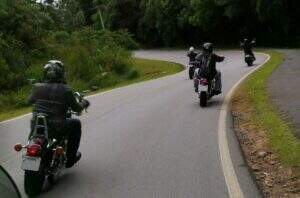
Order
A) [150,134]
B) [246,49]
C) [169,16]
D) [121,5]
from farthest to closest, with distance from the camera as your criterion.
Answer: [121,5] → [169,16] → [246,49] → [150,134]

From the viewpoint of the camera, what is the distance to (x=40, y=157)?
7645mm

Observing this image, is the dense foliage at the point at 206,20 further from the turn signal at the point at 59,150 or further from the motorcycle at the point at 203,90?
the turn signal at the point at 59,150

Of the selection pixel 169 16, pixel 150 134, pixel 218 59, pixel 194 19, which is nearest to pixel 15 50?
pixel 218 59

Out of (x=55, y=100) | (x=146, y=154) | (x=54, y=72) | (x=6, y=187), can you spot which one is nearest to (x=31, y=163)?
(x=55, y=100)

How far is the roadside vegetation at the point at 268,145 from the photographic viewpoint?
7937 millimetres

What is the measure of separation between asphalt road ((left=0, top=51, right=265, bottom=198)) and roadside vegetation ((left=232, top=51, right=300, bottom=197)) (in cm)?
23

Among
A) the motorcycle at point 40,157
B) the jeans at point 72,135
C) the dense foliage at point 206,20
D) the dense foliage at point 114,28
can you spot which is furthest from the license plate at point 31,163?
the dense foliage at point 206,20

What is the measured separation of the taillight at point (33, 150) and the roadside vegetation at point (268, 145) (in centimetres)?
284

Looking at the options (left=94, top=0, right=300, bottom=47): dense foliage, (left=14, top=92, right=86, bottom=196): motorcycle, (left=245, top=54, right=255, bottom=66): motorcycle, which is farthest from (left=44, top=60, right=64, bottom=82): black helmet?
(left=94, top=0, right=300, bottom=47): dense foliage

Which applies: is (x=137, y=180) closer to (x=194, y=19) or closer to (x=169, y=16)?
(x=194, y=19)

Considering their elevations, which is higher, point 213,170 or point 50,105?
point 50,105

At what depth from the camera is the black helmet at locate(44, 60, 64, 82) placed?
27.6ft

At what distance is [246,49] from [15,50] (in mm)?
13026

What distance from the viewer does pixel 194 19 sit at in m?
63.8
